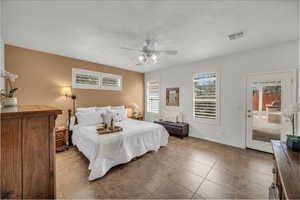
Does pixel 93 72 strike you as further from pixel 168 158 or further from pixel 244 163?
pixel 244 163

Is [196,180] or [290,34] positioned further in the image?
[290,34]

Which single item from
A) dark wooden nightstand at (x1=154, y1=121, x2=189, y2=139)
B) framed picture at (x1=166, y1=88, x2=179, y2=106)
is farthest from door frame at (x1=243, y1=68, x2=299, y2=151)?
framed picture at (x1=166, y1=88, x2=179, y2=106)

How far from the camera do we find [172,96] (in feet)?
15.8

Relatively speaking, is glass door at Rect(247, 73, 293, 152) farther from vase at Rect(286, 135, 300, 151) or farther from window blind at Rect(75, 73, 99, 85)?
window blind at Rect(75, 73, 99, 85)

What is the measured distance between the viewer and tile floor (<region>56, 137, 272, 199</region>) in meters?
1.77

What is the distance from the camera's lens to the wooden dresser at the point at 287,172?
764mm

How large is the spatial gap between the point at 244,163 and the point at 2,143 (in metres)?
3.55

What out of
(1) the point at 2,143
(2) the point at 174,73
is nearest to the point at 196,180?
(1) the point at 2,143

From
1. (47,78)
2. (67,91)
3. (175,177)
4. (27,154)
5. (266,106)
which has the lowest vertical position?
(175,177)

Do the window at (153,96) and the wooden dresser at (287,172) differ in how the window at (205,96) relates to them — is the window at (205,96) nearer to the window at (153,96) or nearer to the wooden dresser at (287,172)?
→ the window at (153,96)

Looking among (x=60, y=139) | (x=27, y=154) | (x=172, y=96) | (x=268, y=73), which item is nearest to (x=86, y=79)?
(x=60, y=139)

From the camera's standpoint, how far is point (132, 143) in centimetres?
263

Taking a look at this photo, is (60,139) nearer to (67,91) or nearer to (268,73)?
(67,91)

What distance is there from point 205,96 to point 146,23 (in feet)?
9.69
